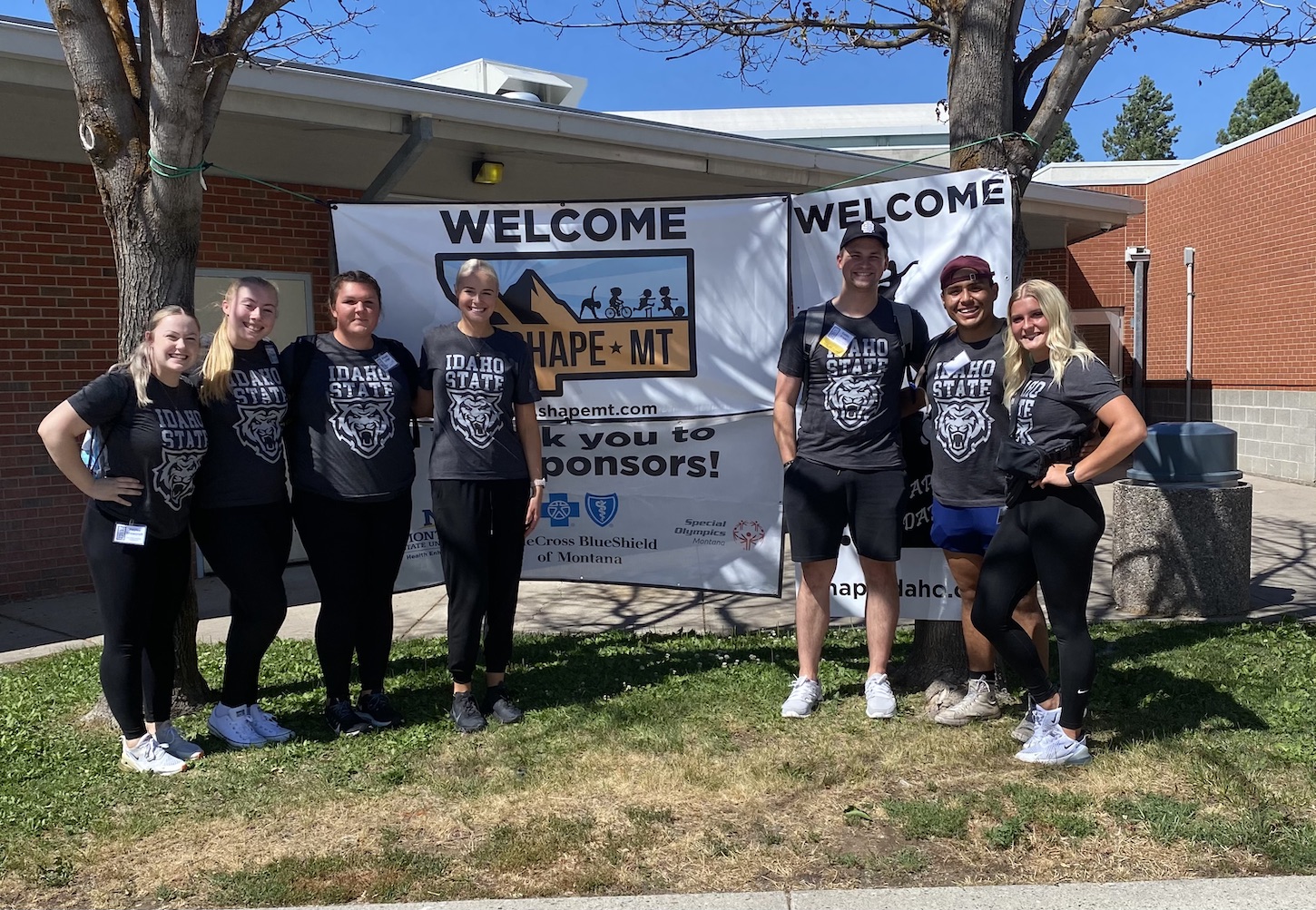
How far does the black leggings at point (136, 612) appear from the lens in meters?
3.86

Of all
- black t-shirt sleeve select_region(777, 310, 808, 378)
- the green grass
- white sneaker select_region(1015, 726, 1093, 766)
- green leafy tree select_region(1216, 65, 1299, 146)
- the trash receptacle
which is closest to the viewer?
Answer: the green grass

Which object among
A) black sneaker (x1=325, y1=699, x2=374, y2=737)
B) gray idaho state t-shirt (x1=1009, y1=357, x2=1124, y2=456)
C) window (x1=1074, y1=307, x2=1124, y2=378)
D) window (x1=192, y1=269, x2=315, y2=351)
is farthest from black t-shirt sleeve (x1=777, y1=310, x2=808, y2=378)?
window (x1=1074, y1=307, x2=1124, y2=378)

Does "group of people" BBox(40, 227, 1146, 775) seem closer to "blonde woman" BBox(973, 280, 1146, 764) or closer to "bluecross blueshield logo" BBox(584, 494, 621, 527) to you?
"blonde woman" BBox(973, 280, 1146, 764)

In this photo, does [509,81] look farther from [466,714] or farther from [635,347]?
[466,714]

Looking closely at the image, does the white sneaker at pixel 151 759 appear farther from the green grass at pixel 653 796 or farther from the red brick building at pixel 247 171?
the red brick building at pixel 247 171

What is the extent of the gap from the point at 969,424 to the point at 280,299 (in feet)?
20.4

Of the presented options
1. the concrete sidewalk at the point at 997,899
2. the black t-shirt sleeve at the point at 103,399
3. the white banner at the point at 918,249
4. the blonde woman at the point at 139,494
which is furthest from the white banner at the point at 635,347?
the concrete sidewalk at the point at 997,899

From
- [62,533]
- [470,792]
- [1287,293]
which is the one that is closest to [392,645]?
[470,792]

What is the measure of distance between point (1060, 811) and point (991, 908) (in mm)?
715

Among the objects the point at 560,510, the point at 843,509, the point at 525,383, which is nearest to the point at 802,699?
the point at 843,509

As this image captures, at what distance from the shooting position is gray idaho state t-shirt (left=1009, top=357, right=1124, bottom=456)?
3664 millimetres

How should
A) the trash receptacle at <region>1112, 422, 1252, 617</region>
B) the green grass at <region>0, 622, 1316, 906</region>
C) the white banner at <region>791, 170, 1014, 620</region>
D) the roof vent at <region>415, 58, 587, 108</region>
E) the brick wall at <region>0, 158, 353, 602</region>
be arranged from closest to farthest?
the green grass at <region>0, 622, 1316, 906</region> < the white banner at <region>791, 170, 1014, 620</region> < the trash receptacle at <region>1112, 422, 1252, 617</region> < the brick wall at <region>0, 158, 353, 602</region> < the roof vent at <region>415, 58, 587, 108</region>

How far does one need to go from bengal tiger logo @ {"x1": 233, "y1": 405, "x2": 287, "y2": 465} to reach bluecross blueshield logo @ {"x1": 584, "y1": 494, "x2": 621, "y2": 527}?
5.65 ft

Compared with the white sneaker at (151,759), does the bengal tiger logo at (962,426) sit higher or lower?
higher
